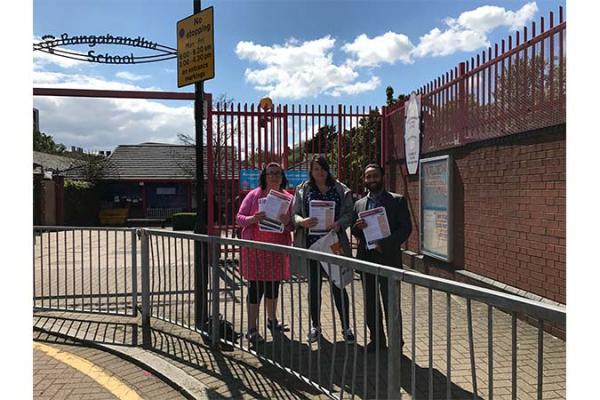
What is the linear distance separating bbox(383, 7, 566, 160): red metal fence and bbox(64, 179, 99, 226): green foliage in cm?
2084

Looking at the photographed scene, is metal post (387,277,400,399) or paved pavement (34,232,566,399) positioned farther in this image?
paved pavement (34,232,566,399)

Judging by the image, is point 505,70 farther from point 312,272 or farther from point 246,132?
point 246,132

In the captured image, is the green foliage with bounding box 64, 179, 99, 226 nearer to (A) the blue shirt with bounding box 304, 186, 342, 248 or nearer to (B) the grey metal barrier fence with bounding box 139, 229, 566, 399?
(B) the grey metal barrier fence with bounding box 139, 229, 566, 399

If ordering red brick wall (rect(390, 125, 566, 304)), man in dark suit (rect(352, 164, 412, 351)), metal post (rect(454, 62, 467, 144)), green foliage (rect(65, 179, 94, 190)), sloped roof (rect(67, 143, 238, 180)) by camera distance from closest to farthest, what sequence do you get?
man in dark suit (rect(352, 164, 412, 351)), red brick wall (rect(390, 125, 566, 304)), metal post (rect(454, 62, 467, 144)), green foliage (rect(65, 179, 94, 190)), sloped roof (rect(67, 143, 238, 180))

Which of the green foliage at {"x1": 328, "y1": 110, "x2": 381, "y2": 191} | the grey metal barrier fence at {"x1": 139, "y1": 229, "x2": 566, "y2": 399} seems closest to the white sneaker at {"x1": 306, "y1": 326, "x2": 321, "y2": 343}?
the grey metal barrier fence at {"x1": 139, "y1": 229, "x2": 566, "y2": 399}

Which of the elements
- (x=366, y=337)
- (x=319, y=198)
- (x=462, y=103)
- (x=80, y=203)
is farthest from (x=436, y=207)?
(x=80, y=203)

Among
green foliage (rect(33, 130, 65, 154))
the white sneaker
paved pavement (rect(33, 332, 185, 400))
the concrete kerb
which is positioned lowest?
paved pavement (rect(33, 332, 185, 400))

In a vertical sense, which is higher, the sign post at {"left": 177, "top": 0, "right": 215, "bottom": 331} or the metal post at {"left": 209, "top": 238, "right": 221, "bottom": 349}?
the sign post at {"left": 177, "top": 0, "right": 215, "bottom": 331}

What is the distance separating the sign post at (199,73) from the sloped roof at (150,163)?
2214 cm

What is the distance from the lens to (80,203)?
969 inches

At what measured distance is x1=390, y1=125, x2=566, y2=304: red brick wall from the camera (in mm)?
4613

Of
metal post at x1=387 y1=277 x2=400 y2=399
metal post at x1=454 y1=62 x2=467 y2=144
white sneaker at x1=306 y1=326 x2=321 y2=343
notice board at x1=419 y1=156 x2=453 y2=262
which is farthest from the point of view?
notice board at x1=419 y1=156 x2=453 y2=262

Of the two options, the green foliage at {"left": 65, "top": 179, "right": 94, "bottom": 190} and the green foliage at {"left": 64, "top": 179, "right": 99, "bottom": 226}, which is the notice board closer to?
the green foliage at {"left": 64, "top": 179, "right": 99, "bottom": 226}
